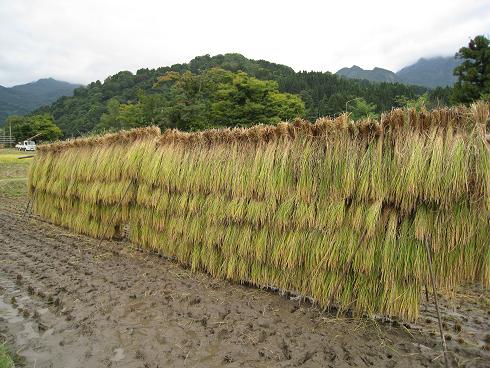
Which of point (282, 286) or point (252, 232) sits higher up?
point (252, 232)

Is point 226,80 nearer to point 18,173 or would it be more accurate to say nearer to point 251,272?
point 18,173

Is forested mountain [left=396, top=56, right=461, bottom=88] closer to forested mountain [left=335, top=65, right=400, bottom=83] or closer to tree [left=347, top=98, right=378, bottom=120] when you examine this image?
forested mountain [left=335, top=65, right=400, bottom=83]

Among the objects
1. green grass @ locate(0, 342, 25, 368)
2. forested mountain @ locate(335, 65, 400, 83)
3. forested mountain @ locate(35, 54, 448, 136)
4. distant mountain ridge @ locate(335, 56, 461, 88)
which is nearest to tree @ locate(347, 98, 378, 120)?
forested mountain @ locate(35, 54, 448, 136)

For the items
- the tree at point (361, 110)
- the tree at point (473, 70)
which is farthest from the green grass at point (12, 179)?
the tree at point (473, 70)

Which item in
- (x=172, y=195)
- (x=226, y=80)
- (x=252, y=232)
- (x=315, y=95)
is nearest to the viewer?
(x=252, y=232)

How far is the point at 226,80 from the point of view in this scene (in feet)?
131

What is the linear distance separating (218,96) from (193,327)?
32160 mm

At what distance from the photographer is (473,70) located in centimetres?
2298

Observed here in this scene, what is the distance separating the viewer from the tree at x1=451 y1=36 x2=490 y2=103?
2278 centimetres

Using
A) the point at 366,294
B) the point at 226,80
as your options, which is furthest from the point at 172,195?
the point at 226,80

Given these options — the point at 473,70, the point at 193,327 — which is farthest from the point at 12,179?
the point at 473,70

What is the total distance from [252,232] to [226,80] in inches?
1483

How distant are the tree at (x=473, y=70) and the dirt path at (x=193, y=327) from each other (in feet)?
76.7

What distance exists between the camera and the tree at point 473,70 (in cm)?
2278
